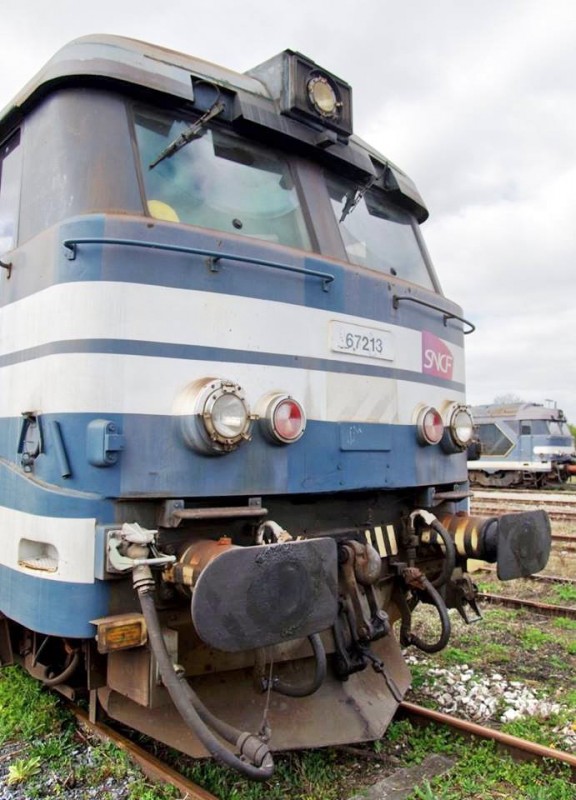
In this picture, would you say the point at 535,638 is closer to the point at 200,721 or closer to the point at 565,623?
the point at 565,623

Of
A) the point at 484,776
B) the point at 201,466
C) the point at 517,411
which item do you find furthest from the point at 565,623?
the point at 517,411

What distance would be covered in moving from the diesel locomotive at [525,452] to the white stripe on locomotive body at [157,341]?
2301 cm

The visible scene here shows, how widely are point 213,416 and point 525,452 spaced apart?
24.4m

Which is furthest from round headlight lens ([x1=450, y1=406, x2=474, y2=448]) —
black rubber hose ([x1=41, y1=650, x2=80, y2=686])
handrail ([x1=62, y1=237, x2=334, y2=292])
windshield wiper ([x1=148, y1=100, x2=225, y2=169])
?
black rubber hose ([x1=41, y1=650, x2=80, y2=686])

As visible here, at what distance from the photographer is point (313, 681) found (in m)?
3.15

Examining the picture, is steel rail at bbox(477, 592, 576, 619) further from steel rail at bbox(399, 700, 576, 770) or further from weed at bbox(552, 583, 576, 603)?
steel rail at bbox(399, 700, 576, 770)

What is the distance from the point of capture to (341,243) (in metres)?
3.95

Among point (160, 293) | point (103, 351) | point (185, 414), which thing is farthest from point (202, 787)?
point (160, 293)

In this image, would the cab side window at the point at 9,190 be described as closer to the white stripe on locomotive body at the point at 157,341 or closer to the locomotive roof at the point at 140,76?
the locomotive roof at the point at 140,76

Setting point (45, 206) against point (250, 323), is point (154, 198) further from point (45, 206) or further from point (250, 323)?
point (250, 323)

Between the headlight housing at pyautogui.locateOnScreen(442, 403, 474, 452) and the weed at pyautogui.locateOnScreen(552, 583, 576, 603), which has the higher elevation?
the headlight housing at pyautogui.locateOnScreen(442, 403, 474, 452)

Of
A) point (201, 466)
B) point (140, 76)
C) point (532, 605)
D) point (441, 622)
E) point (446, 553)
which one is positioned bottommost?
point (532, 605)

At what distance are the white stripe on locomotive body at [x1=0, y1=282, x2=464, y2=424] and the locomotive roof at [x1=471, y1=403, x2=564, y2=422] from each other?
2414 cm

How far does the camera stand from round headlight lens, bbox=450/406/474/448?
4.27m
